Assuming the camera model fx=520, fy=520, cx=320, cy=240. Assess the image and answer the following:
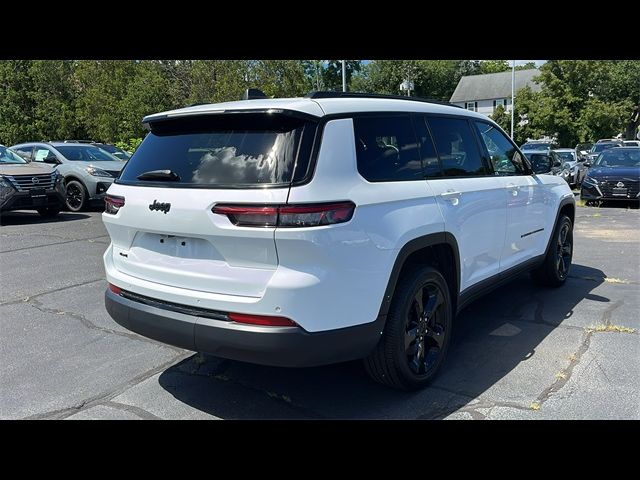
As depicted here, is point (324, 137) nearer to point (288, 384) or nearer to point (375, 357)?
point (375, 357)

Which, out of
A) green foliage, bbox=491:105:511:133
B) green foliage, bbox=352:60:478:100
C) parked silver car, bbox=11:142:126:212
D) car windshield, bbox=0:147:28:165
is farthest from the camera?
green foliage, bbox=352:60:478:100

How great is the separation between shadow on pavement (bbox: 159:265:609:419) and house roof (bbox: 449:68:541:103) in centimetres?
7691

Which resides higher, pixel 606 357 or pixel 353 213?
pixel 353 213

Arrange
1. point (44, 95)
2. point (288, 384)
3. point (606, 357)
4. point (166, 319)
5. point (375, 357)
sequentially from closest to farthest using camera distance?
point (166, 319) → point (375, 357) → point (288, 384) → point (606, 357) → point (44, 95)

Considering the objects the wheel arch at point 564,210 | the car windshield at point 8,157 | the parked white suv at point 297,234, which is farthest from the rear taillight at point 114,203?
the car windshield at point 8,157

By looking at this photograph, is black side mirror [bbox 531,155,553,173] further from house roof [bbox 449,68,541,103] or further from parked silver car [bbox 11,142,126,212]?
house roof [bbox 449,68,541,103]

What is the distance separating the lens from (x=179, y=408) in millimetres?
3398

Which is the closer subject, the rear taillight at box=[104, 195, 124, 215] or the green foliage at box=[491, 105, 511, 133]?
the rear taillight at box=[104, 195, 124, 215]

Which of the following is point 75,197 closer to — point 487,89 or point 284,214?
point 284,214

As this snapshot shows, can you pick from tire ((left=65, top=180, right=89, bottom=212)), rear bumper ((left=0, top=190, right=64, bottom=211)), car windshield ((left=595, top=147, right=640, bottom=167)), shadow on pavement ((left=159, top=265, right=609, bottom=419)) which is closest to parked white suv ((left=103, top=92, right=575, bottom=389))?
shadow on pavement ((left=159, top=265, right=609, bottom=419))

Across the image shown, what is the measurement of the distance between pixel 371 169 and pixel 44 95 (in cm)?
3275

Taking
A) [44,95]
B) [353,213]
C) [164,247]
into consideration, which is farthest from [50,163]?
[44,95]

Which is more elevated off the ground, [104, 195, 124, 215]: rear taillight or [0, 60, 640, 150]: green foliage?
[0, 60, 640, 150]: green foliage

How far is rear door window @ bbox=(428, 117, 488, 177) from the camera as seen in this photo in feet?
12.9
